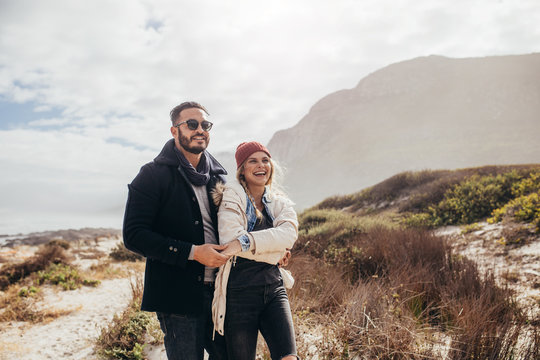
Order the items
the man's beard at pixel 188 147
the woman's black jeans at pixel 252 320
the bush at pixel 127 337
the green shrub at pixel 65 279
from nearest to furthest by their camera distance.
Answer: the woman's black jeans at pixel 252 320 < the man's beard at pixel 188 147 < the bush at pixel 127 337 < the green shrub at pixel 65 279

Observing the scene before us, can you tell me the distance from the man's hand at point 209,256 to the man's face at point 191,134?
749 millimetres

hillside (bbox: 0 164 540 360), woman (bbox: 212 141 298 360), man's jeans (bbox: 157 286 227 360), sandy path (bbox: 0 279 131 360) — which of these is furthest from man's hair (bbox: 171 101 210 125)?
sandy path (bbox: 0 279 131 360)

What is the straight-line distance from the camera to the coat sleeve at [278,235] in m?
2.14

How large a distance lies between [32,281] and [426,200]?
12.1 metres

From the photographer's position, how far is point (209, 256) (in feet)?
6.40

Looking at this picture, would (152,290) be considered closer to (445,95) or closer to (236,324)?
(236,324)

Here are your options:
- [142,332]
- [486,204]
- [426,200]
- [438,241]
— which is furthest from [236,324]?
[426,200]

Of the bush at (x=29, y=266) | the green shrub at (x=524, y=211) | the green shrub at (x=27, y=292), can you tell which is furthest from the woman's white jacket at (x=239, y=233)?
the bush at (x=29, y=266)

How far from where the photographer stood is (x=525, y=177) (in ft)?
32.7

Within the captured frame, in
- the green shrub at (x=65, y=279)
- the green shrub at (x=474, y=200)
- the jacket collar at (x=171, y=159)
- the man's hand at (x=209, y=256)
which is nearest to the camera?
the man's hand at (x=209, y=256)

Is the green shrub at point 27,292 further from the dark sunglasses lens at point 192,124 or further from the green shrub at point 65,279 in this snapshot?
the dark sunglasses lens at point 192,124

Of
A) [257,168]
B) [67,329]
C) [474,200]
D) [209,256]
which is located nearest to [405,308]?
[257,168]

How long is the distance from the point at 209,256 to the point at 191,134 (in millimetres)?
922

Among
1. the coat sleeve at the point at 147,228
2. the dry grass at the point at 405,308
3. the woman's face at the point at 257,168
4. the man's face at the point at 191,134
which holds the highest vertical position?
the man's face at the point at 191,134
